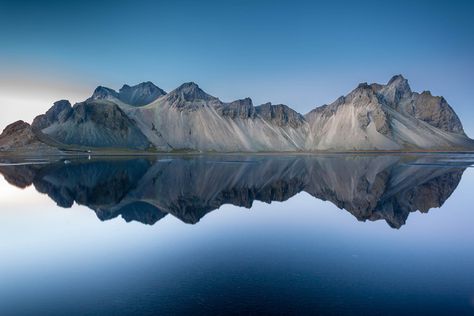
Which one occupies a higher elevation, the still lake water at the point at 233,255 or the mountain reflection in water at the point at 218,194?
the mountain reflection in water at the point at 218,194

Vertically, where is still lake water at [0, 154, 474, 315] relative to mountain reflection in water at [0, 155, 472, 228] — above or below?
below

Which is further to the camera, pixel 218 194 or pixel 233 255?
pixel 218 194

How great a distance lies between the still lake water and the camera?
56.6ft

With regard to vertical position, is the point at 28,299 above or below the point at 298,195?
below

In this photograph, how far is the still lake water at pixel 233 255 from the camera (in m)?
17.3

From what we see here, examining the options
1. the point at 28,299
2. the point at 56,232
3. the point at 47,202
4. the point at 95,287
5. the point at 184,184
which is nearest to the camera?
the point at 28,299

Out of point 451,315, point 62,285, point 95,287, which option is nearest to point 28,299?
point 62,285

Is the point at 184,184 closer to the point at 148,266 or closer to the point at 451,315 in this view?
the point at 148,266

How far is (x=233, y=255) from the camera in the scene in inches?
992

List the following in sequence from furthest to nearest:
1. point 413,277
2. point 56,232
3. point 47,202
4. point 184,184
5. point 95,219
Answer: point 184,184
point 47,202
point 95,219
point 56,232
point 413,277

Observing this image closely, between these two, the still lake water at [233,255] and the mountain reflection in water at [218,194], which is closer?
the still lake water at [233,255]

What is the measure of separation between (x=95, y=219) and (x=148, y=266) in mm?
18417

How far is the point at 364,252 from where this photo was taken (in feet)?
87.2

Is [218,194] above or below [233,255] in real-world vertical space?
above
